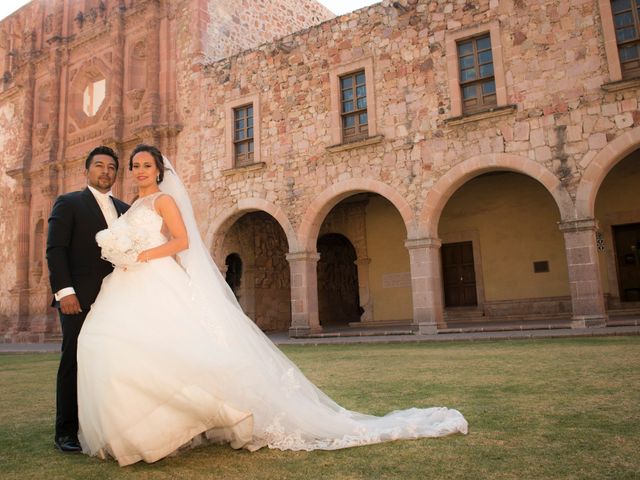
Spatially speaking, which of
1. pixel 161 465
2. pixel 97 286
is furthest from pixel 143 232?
pixel 161 465

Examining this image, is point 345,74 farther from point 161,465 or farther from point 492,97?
point 161,465

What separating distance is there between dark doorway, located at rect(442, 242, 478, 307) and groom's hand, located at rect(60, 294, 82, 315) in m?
12.6

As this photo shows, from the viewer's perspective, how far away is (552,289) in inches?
517

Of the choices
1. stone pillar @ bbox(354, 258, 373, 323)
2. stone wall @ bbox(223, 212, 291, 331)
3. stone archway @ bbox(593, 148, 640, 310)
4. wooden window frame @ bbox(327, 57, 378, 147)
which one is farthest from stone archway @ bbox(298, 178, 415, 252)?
Answer: stone archway @ bbox(593, 148, 640, 310)

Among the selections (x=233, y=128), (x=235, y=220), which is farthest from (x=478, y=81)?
(x=235, y=220)

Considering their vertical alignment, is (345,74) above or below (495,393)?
above

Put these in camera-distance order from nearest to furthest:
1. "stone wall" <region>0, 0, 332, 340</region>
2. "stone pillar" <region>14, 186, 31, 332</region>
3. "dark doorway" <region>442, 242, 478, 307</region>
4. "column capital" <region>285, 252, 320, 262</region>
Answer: "column capital" <region>285, 252, 320, 262</region> < "dark doorway" <region>442, 242, 478, 307</region> < "stone wall" <region>0, 0, 332, 340</region> < "stone pillar" <region>14, 186, 31, 332</region>

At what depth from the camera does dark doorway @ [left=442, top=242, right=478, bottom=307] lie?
1442 centimetres

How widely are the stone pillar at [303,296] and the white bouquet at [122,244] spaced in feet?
31.6

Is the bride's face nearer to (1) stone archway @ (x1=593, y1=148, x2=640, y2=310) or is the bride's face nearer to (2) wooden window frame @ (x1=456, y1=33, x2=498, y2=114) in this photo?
(2) wooden window frame @ (x1=456, y1=33, x2=498, y2=114)

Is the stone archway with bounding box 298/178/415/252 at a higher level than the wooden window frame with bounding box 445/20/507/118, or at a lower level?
lower

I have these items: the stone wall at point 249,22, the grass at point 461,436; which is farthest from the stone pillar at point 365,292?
the grass at point 461,436

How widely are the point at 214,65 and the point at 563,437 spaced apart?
1409 centimetres

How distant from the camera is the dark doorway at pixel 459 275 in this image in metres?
14.4
